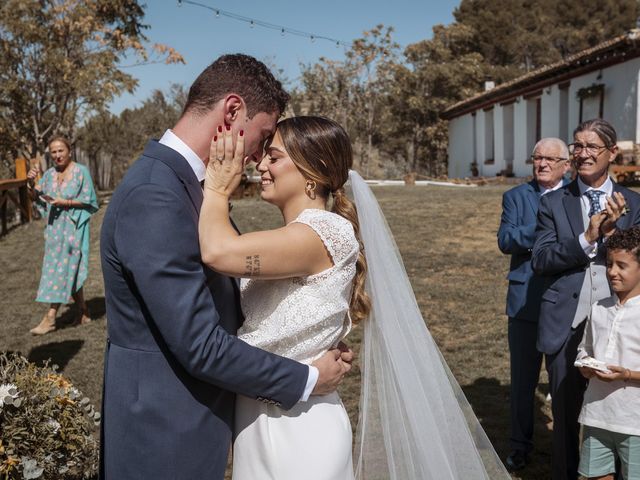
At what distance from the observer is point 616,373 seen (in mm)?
3459

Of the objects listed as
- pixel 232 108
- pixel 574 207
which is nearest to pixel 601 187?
pixel 574 207

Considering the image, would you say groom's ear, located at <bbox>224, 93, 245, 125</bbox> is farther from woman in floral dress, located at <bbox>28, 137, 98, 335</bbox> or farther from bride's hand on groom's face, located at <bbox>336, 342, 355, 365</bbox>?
woman in floral dress, located at <bbox>28, 137, 98, 335</bbox>

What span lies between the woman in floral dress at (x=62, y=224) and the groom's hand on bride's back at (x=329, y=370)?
609 centimetres

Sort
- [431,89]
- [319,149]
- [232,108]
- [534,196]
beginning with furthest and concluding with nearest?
[431,89]
[534,196]
[319,149]
[232,108]

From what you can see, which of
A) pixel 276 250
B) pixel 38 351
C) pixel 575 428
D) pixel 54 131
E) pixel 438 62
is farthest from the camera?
pixel 438 62

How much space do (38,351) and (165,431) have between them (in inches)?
217

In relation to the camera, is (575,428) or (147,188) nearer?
(147,188)

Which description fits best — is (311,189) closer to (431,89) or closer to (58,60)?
(58,60)

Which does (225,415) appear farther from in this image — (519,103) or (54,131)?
(519,103)

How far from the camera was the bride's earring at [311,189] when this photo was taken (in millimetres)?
2453

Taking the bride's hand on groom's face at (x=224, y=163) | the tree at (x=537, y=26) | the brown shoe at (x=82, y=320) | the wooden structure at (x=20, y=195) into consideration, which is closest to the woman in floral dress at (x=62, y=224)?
the brown shoe at (x=82, y=320)

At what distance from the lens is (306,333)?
2330 mm

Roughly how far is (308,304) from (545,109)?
2399 cm

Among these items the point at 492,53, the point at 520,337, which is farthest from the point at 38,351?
the point at 492,53
